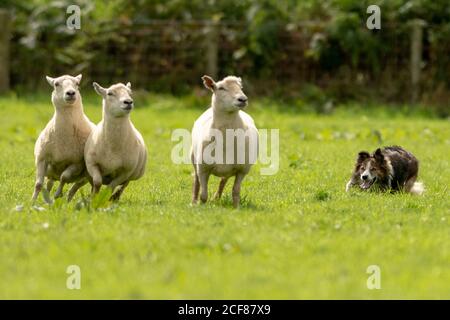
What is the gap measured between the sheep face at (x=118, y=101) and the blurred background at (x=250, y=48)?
41.1 feet

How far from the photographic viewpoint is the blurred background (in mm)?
23312

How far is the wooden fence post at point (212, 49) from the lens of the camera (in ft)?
78.8

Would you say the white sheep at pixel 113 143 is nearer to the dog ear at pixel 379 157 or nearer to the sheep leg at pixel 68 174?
the sheep leg at pixel 68 174

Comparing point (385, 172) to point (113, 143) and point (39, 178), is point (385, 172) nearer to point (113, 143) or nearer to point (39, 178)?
point (113, 143)

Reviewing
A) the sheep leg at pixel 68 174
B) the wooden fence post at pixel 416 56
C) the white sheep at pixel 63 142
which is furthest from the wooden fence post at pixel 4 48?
the sheep leg at pixel 68 174

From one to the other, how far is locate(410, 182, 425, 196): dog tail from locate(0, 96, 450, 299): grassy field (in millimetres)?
153

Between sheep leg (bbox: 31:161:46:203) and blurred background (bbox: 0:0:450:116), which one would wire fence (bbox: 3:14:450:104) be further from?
sheep leg (bbox: 31:161:46:203)

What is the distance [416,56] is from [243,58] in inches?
157

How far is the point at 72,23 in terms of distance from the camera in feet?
78.8

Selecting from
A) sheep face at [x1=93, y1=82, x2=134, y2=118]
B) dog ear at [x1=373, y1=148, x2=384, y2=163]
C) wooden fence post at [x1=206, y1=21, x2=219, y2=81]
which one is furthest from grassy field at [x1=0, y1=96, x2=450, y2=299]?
wooden fence post at [x1=206, y1=21, x2=219, y2=81]

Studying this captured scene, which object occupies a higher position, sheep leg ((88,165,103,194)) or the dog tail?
sheep leg ((88,165,103,194))

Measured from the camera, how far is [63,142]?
418 inches

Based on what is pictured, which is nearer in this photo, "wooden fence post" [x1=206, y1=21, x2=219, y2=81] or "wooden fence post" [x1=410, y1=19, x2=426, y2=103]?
"wooden fence post" [x1=410, y1=19, x2=426, y2=103]
